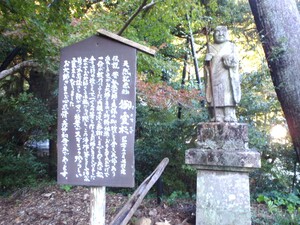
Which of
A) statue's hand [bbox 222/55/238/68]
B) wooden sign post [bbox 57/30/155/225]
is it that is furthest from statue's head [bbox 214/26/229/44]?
wooden sign post [bbox 57/30/155/225]

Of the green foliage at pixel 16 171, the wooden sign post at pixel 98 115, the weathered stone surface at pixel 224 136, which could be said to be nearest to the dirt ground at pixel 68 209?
the green foliage at pixel 16 171

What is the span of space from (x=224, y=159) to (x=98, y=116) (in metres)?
2.04

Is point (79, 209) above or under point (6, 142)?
under

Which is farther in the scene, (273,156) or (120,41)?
(273,156)

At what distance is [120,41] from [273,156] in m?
4.79

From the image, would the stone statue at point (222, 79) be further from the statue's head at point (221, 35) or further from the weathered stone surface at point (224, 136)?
the weathered stone surface at point (224, 136)

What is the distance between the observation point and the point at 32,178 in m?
6.28

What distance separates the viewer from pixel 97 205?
2.58 metres

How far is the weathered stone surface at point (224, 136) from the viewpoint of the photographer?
389cm

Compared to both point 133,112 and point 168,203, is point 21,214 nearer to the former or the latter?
point 168,203

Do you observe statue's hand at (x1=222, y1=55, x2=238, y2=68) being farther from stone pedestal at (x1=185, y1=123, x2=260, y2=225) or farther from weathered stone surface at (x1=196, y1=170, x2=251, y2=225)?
weathered stone surface at (x1=196, y1=170, x2=251, y2=225)

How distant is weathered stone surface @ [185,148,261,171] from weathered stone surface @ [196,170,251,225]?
0.37 ft

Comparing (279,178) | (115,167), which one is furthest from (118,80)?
(279,178)

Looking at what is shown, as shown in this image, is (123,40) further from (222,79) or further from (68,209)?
(68,209)
